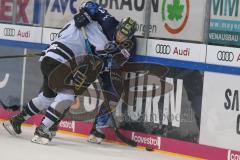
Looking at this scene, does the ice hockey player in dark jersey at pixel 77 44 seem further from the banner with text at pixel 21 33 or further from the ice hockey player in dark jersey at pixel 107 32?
the banner with text at pixel 21 33

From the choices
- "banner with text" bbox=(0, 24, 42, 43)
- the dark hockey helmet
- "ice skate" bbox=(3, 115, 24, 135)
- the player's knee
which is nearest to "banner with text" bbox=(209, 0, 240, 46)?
the dark hockey helmet

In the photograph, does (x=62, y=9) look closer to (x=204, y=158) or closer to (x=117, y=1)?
(x=117, y=1)

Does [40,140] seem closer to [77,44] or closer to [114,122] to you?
[114,122]

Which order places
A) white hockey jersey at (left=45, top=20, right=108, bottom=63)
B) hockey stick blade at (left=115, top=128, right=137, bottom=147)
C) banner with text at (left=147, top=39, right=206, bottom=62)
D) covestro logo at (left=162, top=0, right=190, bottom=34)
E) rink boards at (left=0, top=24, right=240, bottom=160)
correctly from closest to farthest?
rink boards at (left=0, top=24, right=240, bottom=160), banner with text at (left=147, top=39, right=206, bottom=62), covestro logo at (left=162, top=0, right=190, bottom=34), white hockey jersey at (left=45, top=20, right=108, bottom=63), hockey stick blade at (left=115, top=128, right=137, bottom=147)

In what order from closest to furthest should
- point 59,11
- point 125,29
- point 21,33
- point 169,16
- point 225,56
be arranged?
point 225,56 → point 125,29 → point 169,16 → point 59,11 → point 21,33

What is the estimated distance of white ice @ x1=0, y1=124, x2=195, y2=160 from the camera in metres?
6.27

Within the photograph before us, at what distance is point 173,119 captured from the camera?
269 inches

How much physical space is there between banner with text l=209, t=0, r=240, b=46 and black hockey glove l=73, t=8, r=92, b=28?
1.19m

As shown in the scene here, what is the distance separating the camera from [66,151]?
259 inches

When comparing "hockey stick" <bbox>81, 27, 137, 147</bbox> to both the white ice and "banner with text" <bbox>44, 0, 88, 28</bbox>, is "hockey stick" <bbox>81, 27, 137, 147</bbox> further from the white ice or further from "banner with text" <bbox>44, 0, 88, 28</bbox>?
"banner with text" <bbox>44, 0, 88, 28</bbox>

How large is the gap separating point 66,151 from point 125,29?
1278 millimetres

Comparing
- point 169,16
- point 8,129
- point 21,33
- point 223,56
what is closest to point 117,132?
point 8,129

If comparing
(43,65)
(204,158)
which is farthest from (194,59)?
(43,65)

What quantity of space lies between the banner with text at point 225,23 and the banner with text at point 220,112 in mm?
321
